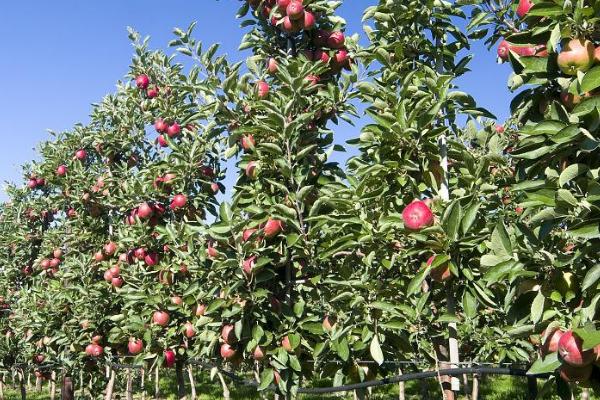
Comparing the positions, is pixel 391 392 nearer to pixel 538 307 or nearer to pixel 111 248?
pixel 111 248

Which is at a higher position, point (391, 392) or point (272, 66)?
point (272, 66)

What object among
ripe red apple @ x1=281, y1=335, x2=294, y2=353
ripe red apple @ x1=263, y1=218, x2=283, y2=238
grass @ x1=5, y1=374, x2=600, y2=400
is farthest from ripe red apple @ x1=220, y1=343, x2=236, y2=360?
grass @ x1=5, y1=374, x2=600, y2=400

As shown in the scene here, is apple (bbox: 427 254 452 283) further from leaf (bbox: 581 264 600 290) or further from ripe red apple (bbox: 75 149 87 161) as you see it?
ripe red apple (bbox: 75 149 87 161)

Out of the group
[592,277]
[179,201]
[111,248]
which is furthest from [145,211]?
[592,277]

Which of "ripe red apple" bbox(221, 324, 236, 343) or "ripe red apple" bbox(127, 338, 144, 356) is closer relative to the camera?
"ripe red apple" bbox(221, 324, 236, 343)

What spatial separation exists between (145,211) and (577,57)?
15.5 ft

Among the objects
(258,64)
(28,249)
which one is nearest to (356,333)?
(258,64)

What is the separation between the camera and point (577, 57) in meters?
2.12

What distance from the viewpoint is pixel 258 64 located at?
178 inches

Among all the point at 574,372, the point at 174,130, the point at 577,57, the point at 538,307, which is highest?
the point at 174,130

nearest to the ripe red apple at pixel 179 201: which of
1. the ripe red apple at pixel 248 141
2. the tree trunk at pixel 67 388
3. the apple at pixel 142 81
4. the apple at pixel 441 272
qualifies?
the ripe red apple at pixel 248 141

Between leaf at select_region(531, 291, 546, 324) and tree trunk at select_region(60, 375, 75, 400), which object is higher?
leaf at select_region(531, 291, 546, 324)

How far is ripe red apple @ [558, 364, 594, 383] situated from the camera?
206 cm

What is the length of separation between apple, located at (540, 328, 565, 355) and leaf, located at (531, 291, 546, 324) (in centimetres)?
8
